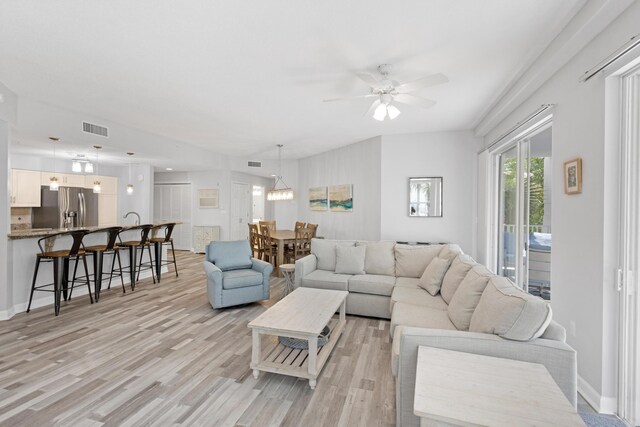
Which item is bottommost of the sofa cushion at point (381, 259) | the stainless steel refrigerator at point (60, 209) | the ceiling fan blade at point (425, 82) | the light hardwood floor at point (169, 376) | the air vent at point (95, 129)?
the light hardwood floor at point (169, 376)

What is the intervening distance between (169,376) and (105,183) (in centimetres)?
703

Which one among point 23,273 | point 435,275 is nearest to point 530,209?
point 435,275

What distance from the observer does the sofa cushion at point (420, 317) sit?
2.56 meters

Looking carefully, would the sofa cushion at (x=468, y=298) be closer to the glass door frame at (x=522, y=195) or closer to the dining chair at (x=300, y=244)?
the glass door frame at (x=522, y=195)

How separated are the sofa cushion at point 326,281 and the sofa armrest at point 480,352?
2142 mm

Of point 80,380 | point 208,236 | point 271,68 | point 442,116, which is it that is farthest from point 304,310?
point 208,236

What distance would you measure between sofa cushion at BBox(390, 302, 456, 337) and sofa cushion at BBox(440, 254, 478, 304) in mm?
235

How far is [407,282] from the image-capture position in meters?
3.96

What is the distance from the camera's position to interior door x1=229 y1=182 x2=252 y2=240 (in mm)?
9031

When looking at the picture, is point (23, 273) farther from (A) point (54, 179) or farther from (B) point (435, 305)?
(B) point (435, 305)

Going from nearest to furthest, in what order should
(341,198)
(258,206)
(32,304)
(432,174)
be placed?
1. (32,304)
2. (432,174)
3. (341,198)
4. (258,206)

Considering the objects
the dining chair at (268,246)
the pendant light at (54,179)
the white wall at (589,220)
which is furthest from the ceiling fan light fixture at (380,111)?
the pendant light at (54,179)

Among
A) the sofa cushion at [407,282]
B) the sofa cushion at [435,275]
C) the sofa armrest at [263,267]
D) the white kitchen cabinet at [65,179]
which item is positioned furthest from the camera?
the white kitchen cabinet at [65,179]

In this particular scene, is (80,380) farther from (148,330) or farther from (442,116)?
(442,116)
